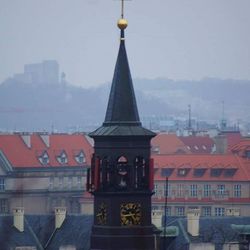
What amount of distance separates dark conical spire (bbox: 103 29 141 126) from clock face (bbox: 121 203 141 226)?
202 cm

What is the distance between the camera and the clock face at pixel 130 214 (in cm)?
5031

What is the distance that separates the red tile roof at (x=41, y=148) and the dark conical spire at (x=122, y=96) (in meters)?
60.1

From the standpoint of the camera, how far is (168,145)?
140 metres

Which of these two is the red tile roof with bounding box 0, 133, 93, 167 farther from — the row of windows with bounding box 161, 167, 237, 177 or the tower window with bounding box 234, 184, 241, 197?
the tower window with bounding box 234, 184, 241, 197

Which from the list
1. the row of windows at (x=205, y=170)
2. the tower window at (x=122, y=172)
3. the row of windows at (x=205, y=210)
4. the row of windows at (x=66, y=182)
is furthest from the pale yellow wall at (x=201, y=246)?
the row of windows at (x=205, y=170)

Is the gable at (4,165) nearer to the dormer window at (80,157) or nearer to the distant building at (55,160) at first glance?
the distant building at (55,160)

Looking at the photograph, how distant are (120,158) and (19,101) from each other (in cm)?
6303

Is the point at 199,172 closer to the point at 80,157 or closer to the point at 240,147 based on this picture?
the point at 80,157

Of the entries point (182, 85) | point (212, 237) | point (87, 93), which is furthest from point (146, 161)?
point (182, 85)

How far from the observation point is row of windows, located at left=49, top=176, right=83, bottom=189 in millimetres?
116062

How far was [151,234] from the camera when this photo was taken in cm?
4959

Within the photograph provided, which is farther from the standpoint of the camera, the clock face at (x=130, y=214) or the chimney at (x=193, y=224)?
the chimney at (x=193, y=224)

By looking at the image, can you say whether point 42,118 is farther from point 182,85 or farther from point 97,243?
point 97,243

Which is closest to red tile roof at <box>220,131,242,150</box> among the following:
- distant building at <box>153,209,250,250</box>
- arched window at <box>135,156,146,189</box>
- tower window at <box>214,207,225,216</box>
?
tower window at <box>214,207,225,216</box>
